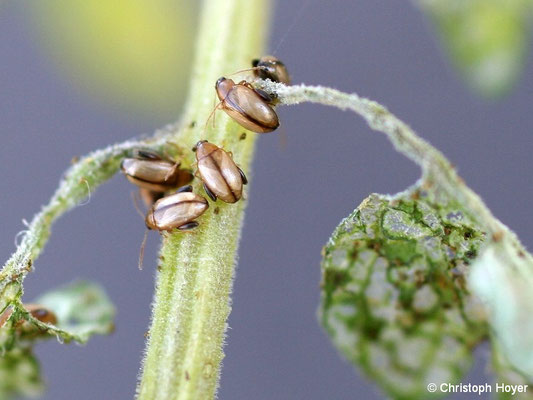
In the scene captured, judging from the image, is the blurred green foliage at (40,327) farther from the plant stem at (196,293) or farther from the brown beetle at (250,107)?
the brown beetle at (250,107)

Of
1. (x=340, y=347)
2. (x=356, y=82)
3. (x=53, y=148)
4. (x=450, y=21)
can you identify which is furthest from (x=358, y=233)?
(x=53, y=148)

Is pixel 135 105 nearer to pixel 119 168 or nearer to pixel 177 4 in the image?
pixel 177 4

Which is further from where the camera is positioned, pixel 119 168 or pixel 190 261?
pixel 119 168

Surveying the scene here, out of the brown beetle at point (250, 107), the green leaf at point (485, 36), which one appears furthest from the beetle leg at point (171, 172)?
the green leaf at point (485, 36)

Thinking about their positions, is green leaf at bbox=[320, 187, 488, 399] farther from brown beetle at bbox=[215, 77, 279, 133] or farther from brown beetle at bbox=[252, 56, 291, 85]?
brown beetle at bbox=[252, 56, 291, 85]

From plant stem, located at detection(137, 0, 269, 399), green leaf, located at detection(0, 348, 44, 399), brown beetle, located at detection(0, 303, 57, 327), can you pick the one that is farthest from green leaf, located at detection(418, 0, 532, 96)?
green leaf, located at detection(0, 348, 44, 399)
